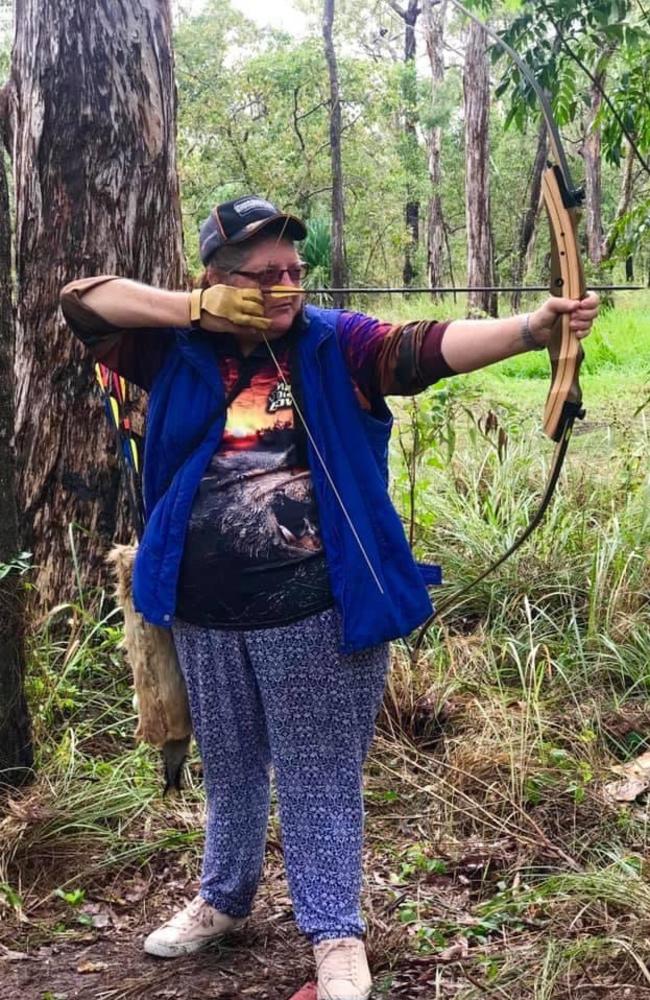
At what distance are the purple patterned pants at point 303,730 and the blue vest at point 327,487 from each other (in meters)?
0.10

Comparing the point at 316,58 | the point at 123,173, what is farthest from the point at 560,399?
the point at 316,58

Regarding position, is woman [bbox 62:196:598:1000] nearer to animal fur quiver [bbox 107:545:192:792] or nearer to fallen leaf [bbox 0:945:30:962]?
animal fur quiver [bbox 107:545:192:792]

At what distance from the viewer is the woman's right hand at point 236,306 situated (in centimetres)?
240

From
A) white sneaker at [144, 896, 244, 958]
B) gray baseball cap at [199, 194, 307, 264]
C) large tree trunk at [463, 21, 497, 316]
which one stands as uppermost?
large tree trunk at [463, 21, 497, 316]

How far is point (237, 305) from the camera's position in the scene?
7.84 ft

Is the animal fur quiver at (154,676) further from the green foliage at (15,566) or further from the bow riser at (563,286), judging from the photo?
the bow riser at (563,286)

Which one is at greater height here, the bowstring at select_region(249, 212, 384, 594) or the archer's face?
the archer's face

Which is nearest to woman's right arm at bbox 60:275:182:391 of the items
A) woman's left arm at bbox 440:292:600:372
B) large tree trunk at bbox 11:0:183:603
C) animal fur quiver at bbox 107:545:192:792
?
animal fur quiver at bbox 107:545:192:792

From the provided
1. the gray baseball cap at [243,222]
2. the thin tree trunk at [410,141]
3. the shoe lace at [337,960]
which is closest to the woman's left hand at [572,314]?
the gray baseball cap at [243,222]

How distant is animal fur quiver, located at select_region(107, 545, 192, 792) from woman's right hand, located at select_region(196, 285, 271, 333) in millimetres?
710

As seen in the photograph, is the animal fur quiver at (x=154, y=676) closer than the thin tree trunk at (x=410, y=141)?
Yes

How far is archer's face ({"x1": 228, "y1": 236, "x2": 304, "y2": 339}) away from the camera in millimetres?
2473

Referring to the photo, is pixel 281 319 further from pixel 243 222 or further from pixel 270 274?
pixel 243 222

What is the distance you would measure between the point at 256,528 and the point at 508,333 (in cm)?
69
